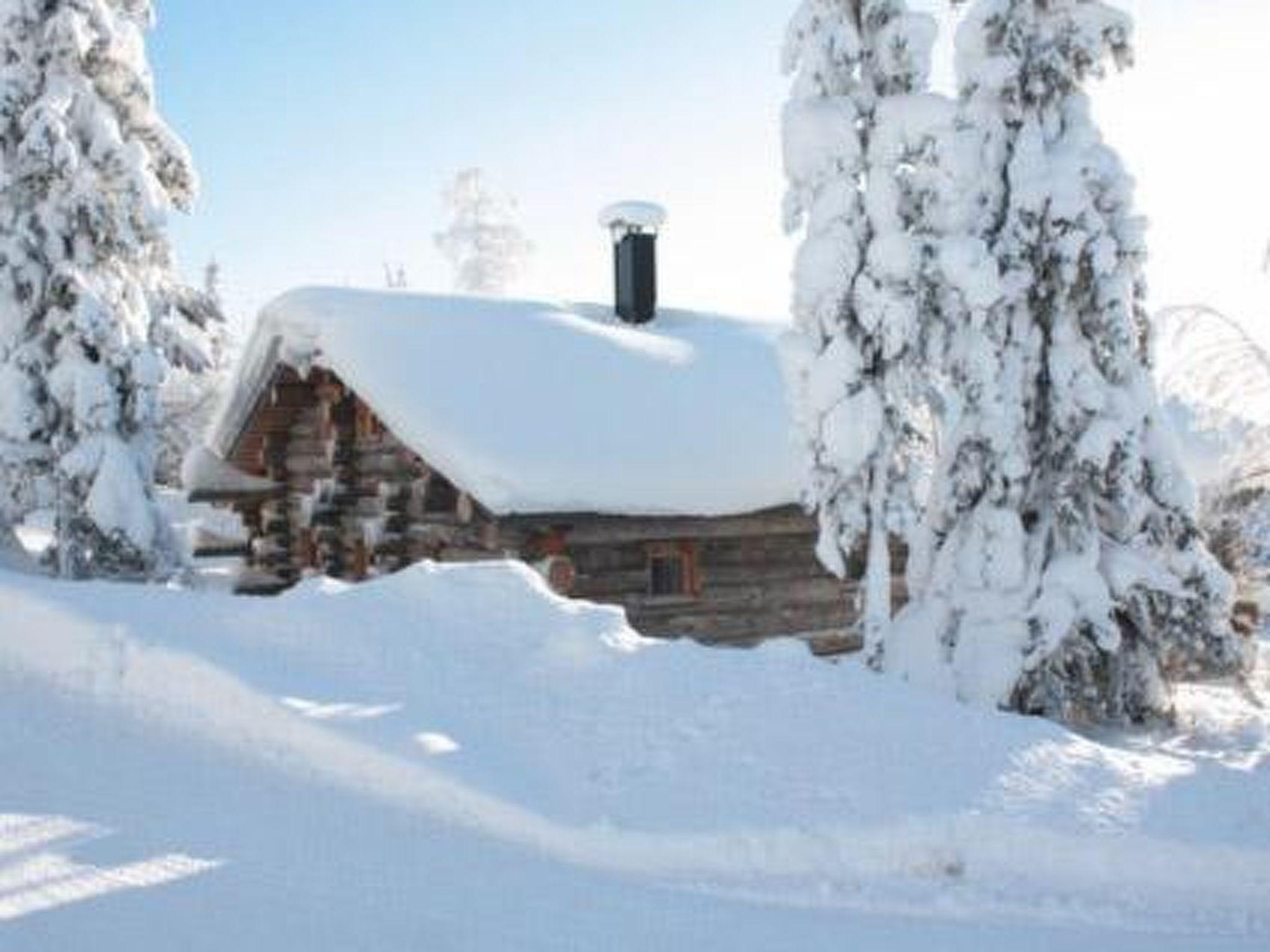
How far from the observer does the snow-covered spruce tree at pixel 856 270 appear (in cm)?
1324

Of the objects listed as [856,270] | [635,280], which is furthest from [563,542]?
[635,280]

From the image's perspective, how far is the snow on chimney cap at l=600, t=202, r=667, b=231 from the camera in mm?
18031

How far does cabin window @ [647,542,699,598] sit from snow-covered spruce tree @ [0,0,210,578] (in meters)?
6.74

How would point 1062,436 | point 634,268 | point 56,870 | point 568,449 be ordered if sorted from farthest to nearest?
point 634,268, point 568,449, point 1062,436, point 56,870

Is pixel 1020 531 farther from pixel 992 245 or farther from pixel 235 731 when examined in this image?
pixel 235 731

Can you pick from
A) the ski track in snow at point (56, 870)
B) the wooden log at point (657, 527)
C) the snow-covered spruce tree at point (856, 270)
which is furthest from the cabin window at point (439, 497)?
the ski track in snow at point (56, 870)

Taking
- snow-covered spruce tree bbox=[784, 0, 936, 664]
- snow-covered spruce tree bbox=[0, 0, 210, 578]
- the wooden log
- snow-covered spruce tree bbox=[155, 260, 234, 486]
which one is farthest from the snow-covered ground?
snow-covered spruce tree bbox=[155, 260, 234, 486]

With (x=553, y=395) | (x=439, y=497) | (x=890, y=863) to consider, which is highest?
(x=553, y=395)

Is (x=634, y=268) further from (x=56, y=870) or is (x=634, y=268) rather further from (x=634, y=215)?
(x=56, y=870)

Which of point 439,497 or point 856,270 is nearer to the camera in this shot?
point 856,270

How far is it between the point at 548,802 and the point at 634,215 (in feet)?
44.2

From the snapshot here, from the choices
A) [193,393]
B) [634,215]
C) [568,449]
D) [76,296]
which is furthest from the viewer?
[193,393]

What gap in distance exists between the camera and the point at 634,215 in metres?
18.0

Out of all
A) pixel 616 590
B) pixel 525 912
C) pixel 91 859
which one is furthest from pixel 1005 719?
pixel 616 590
